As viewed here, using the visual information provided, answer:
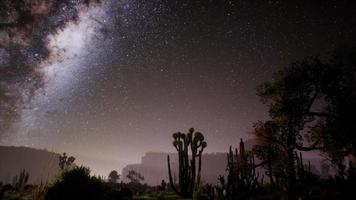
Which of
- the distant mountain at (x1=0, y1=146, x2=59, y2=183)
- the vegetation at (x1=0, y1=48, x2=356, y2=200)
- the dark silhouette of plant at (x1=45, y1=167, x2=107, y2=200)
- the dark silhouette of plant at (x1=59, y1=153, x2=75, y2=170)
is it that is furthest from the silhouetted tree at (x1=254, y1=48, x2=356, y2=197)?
the distant mountain at (x1=0, y1=146, x2=59, y2=183)

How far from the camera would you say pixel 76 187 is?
30.8 ft

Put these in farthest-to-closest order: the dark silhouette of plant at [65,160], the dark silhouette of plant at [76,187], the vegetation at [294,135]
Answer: the dark silhouette of plant at [65,160]
the vegetation at [294,135]
the dark silhouette of plant at [76,187]

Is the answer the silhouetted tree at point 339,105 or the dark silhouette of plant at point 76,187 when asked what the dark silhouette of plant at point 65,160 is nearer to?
the dark silhouette of plant at point 76,187

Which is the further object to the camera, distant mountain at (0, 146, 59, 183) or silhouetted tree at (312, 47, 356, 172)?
distant mountain at (0, 146, 59, 183)

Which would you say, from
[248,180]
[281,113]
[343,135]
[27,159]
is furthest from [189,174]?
[27,159]

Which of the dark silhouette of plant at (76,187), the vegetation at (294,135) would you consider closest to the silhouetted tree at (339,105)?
the vegetation at (294,135)

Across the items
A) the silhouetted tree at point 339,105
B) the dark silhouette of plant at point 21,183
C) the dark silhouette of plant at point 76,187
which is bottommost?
the dark silhouette of plant at point 21,183

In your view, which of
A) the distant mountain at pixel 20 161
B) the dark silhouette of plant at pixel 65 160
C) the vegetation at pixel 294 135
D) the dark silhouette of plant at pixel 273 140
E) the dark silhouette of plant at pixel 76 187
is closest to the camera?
the dark silhouette of plant at pixel 76 187

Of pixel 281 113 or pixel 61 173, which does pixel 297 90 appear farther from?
pixel 61 173

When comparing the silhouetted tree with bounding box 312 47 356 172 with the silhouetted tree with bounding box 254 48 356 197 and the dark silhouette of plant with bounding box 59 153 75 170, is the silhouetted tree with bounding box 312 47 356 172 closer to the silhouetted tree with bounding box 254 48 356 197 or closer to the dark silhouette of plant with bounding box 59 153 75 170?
the silhouetted tree with bounding box 254 48 356 197

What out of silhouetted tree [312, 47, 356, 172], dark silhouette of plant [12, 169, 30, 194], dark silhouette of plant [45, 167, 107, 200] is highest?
silhouetted tree [312, 47, 356, 172]

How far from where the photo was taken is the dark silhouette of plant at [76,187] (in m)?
9.12

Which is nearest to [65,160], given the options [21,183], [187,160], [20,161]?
[21,183]

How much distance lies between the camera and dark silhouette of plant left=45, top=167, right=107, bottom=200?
9117 millimetres
